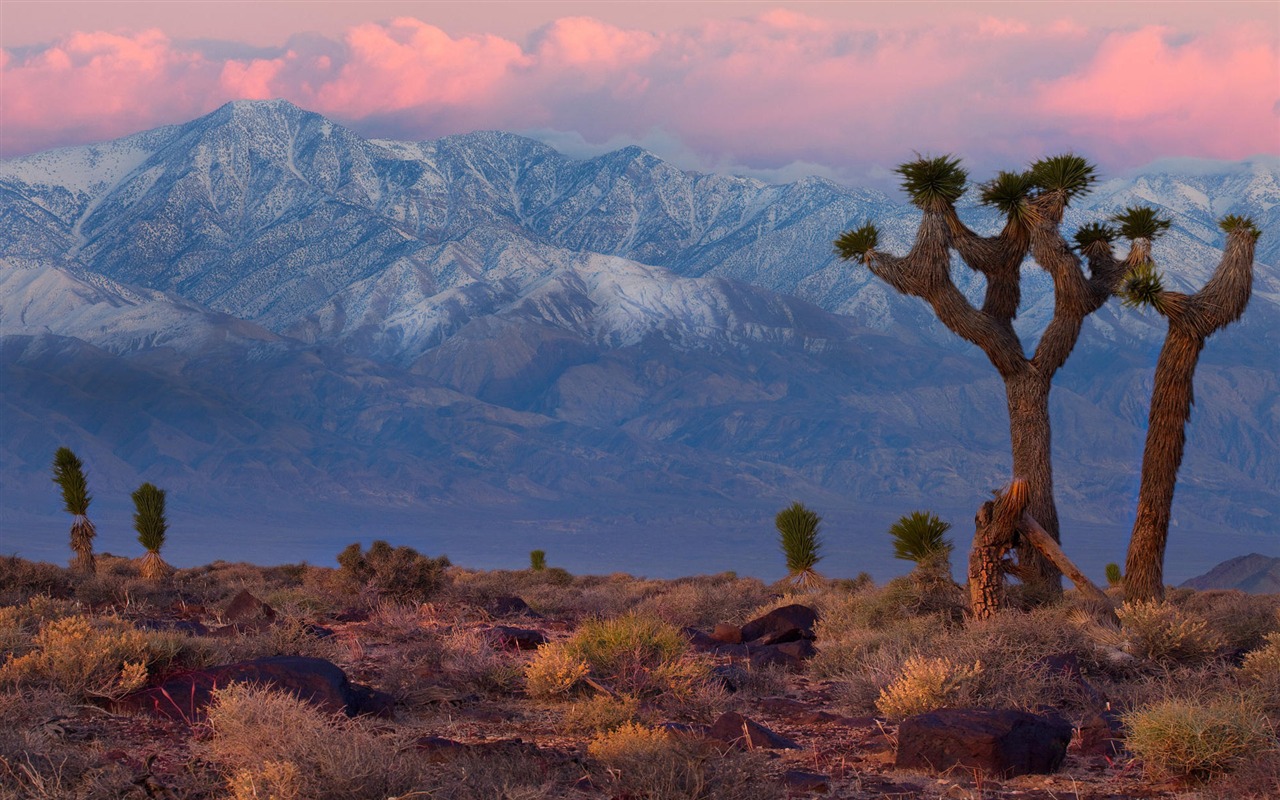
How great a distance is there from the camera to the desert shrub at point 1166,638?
1348cm

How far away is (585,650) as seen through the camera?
13.1 m

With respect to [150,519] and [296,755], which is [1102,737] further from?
[150,519]

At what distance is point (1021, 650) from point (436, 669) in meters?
5.76

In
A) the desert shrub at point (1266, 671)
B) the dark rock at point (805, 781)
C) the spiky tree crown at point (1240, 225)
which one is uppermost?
the spiky tree crown at point (1240, 225)

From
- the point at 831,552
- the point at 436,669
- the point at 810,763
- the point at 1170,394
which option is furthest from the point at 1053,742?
the point at 831,552

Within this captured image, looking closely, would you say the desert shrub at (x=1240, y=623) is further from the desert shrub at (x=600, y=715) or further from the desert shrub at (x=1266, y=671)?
the desert shrub at (x=600, y=715)

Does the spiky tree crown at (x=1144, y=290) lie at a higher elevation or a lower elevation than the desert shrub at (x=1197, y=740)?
higher

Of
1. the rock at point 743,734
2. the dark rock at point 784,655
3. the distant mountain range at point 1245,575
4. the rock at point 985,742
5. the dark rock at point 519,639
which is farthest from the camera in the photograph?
the distant mountain range at point 1245,575

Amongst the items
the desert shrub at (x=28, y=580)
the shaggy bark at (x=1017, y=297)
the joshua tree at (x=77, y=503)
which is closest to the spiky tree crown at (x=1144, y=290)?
the shaggy bark at (x=1017, y=297)

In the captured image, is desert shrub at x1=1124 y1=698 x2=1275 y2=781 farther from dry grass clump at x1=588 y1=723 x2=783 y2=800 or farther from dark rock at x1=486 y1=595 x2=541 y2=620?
dark rock at x1=486 y1=595 x2=541 y2=620

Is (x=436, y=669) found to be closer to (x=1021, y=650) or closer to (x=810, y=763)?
(x=810, y=763)

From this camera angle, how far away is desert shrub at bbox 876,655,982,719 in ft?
36.4

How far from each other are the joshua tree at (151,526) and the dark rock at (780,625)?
18.1m

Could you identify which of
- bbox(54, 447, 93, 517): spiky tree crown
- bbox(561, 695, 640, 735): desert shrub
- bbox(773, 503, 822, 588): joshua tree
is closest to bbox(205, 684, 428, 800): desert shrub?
bbox(561, 695, 640, 735): desert shrub
